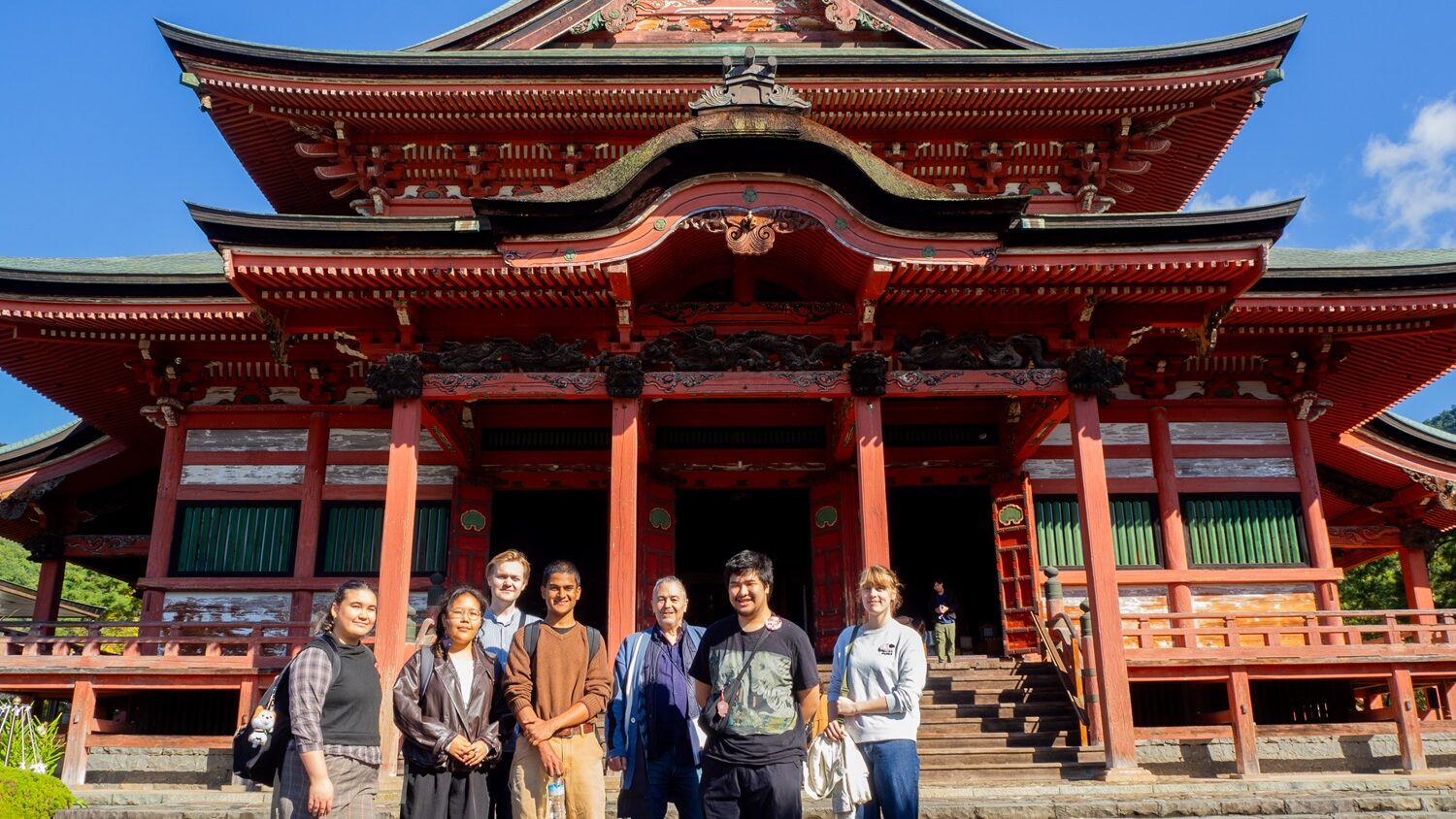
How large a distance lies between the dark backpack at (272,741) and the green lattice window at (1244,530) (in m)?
11.9

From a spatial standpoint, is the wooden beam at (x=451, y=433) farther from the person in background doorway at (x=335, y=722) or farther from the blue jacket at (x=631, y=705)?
the person in background doorway at (x=335, y=722)

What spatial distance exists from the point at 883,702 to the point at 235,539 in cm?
1096

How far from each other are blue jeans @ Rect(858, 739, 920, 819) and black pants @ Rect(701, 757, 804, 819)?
1.80ft

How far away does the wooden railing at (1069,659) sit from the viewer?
1045 cm

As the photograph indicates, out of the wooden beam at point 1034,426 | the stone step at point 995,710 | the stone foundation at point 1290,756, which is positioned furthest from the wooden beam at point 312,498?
the stone foundation at point 1290,756

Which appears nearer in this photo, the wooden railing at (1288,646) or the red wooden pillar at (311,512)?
the wooden railing at (1288,646)

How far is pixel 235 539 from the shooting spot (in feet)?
43.2

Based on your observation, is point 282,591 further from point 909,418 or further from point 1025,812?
point 1025,812

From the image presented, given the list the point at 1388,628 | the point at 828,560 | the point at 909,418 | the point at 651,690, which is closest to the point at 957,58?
the point at 909,418

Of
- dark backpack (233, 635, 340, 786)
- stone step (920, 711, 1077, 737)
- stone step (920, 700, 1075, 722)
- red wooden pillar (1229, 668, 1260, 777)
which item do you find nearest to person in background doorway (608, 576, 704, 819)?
dark backpack (233, 635, 340, 786)

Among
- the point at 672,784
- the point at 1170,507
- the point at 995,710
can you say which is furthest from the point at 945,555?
the point at 672,784

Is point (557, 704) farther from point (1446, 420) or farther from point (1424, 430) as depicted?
point (1446, 420)

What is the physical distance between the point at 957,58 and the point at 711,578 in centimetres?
901

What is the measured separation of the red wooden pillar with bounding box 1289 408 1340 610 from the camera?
42.5ft
